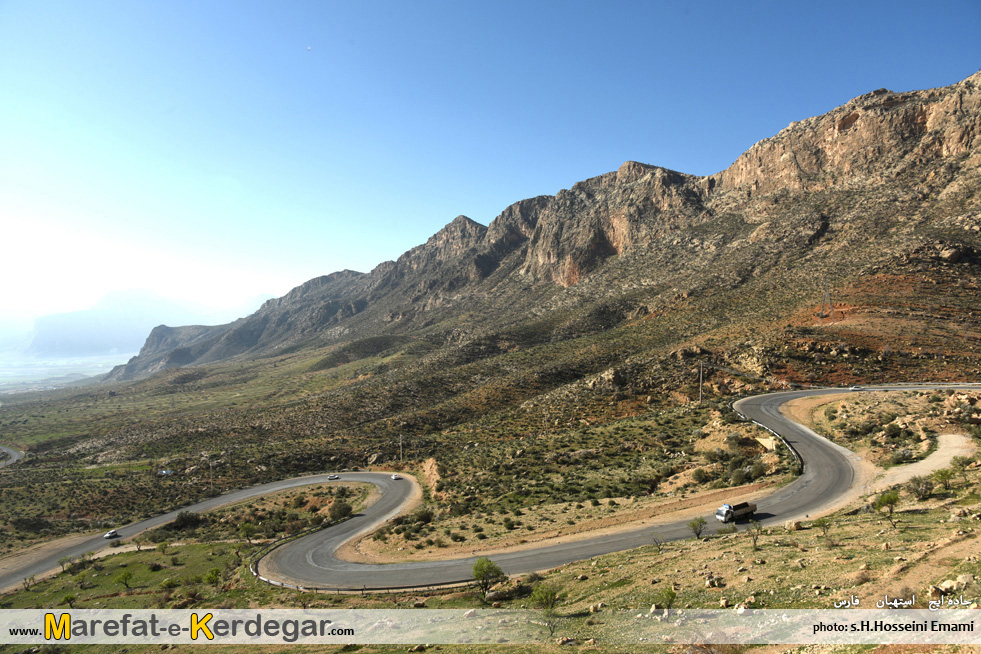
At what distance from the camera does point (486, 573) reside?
57.4 ft

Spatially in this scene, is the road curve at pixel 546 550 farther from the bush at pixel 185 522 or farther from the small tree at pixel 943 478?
the bush at pixel 185 522

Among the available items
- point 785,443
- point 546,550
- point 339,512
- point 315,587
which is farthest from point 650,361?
point 315,587

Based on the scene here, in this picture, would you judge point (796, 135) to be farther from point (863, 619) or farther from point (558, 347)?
point (863, 619)

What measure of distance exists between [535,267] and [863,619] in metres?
147

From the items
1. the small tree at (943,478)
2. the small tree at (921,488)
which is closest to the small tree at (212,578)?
the small tree at (921,488)

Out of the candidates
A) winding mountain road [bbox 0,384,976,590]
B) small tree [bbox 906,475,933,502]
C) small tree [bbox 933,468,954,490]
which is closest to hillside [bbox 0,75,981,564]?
winding mountain road [bbox 0,384,976,590]

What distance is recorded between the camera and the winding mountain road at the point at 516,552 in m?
21.2

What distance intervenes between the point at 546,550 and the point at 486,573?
6087mm

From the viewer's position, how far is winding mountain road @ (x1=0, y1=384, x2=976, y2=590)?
69.5 ft

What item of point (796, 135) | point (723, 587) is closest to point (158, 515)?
point (723, 587)

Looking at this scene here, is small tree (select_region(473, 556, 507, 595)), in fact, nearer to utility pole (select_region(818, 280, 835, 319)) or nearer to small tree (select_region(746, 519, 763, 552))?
small tree (select_region(746, 519, 763, 552))

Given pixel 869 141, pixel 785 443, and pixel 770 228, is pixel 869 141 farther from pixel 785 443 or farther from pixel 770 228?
pixel 785 443

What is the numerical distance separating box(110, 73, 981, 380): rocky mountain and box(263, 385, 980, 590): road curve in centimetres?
4336

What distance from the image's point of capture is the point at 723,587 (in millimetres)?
13266
